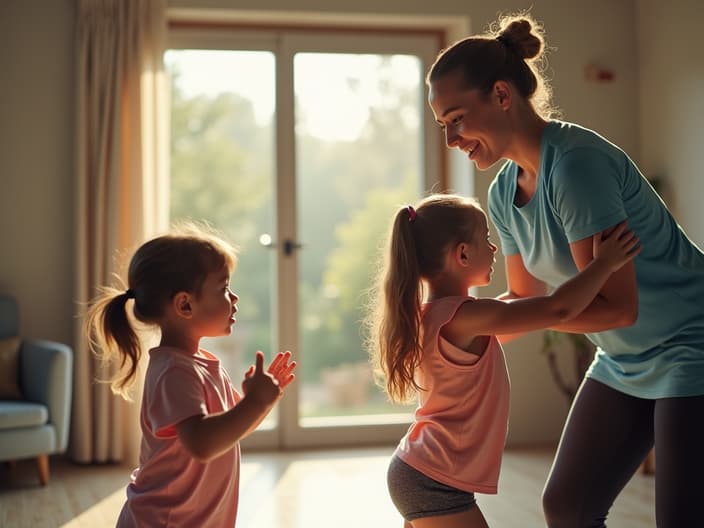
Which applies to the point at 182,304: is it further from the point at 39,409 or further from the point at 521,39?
the point at 39,409

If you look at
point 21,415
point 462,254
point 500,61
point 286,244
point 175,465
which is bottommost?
point 21,415

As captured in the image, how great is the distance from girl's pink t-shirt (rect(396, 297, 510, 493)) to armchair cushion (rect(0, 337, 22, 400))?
3041mm

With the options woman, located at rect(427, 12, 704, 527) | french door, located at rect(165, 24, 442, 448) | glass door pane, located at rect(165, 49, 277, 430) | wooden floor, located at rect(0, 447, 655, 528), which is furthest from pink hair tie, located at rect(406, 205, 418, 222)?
glass door pane, located at rect(165, 49, 277, 430)

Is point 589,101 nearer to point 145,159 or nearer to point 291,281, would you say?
point 291,281

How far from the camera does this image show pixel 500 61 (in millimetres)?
1956

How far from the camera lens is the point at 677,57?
485 centimetres

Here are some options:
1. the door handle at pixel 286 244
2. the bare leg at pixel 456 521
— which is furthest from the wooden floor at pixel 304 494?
the bare leg at pixel 456 521

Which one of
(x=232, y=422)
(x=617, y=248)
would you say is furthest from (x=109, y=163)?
(x=617, y=248)

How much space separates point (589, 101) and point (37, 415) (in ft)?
11.5

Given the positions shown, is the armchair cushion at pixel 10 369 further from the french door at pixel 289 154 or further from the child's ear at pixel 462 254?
the child's ear at pixel 462 254

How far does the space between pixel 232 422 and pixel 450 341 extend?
0.51 m

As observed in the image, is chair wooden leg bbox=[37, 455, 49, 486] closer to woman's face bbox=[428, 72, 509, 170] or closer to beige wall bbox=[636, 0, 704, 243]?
woman's face bbox=[428, 72, 509, 170]

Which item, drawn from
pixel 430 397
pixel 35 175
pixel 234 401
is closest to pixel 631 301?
pixel 430 397

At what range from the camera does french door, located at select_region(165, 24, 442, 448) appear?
5148 millimetres
